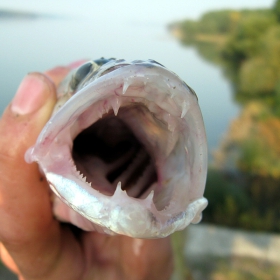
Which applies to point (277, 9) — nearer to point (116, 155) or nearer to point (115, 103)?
point (116, 155)

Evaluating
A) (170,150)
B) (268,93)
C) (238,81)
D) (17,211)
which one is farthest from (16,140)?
(238,81)

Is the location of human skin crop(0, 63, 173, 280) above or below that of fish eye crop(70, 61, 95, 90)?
below

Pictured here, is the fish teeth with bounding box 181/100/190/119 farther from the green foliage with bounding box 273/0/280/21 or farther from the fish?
the green foliage with bounding box 273/0/280/21

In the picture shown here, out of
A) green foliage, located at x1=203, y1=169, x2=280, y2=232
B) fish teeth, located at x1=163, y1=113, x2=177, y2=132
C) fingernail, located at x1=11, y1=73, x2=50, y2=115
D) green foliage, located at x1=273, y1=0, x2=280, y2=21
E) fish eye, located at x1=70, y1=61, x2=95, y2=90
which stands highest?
green foliage, located at x1=273, y1=0, x2=280, y2=21

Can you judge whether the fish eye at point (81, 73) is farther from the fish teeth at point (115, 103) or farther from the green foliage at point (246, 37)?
the green foliage at point (246, 37)

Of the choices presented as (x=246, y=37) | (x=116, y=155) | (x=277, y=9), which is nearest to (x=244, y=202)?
(x=246, y=37)

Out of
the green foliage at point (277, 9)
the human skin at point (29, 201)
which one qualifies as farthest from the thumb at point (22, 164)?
the green foliage at point (277, 9)

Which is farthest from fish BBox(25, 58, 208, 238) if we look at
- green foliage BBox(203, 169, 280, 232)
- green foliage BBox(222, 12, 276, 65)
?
green foliage BBox(222, 12, 276, 65)
